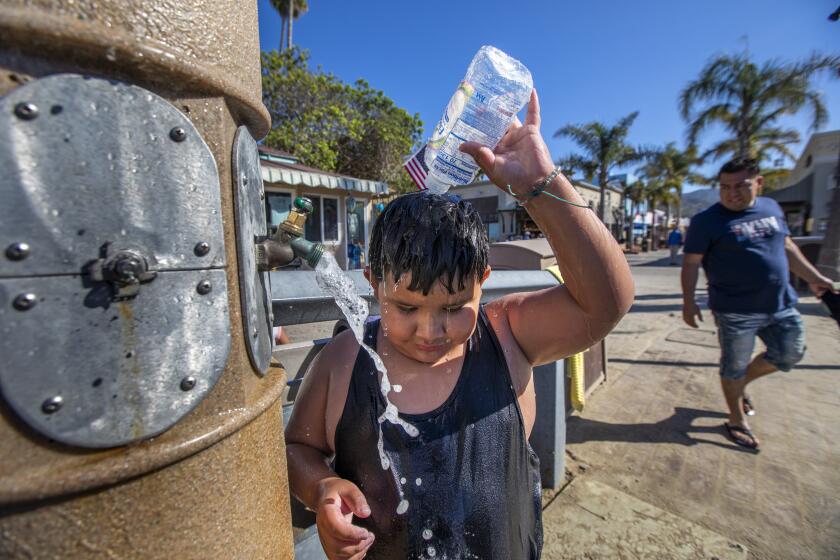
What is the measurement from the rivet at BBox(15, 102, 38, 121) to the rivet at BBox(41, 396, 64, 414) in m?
0.38

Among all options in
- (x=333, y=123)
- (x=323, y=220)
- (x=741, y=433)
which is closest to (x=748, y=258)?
(x=741, y=433)

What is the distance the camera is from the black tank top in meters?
1.11

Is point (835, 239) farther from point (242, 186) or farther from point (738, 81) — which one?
point (738, 81)

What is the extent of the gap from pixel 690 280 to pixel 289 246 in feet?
11.8

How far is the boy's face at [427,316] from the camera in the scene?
3.52 feet

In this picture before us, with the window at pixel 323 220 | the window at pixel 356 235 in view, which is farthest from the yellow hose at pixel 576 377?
the window at pixel 356 235

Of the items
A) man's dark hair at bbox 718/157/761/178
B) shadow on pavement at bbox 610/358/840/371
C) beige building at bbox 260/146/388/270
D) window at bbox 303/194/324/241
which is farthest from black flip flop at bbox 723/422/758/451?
→ window at bbox 303/194/324/241

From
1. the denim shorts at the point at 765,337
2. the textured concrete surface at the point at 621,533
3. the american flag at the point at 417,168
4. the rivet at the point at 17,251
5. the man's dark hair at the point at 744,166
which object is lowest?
the textured concrete surface at the point at 621,533

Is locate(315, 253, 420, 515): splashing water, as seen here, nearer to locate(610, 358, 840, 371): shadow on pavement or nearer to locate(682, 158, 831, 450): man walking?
locate(682, 158, 831, 450): man walking

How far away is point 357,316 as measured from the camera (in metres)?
1.47

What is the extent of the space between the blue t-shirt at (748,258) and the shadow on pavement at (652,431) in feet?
3.13

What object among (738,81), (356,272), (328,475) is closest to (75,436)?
(328,475)

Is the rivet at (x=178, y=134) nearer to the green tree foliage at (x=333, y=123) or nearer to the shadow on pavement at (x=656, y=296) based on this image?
the shadow on pavement at (x=656, y=296)

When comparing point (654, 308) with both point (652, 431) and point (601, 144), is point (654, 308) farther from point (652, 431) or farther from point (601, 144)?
point (601, 144)
